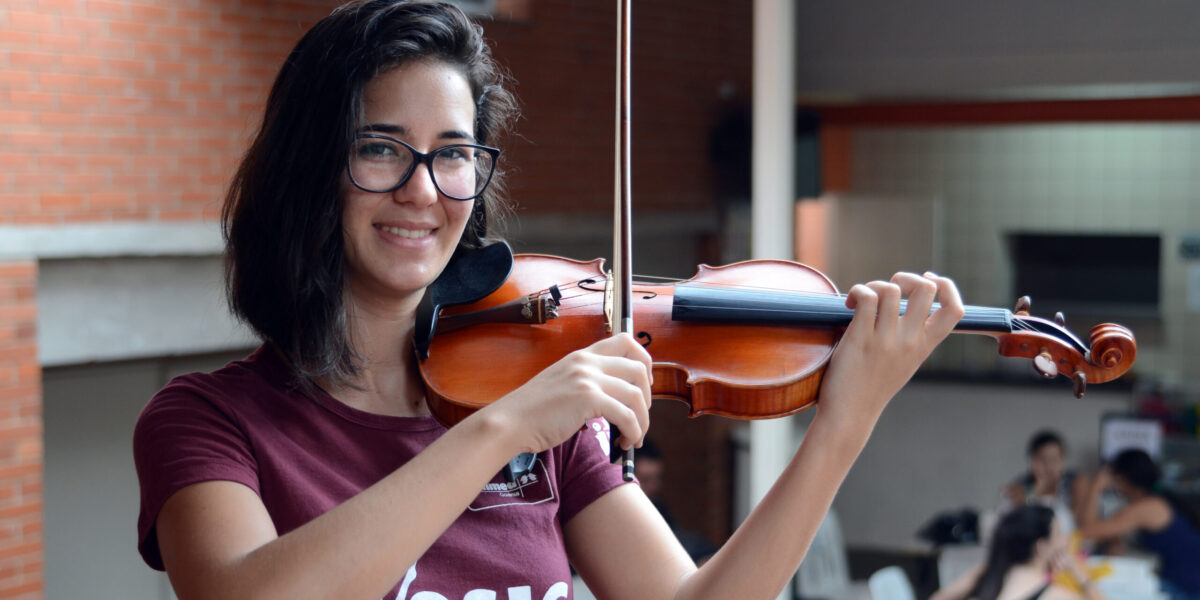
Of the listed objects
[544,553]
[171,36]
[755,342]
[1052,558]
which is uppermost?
[171,36]

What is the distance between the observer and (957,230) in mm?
5852

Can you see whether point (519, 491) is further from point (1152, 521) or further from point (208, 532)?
point (1152, 521)

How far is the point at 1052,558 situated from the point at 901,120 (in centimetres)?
171

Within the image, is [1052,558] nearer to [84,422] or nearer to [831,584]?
[831,584]

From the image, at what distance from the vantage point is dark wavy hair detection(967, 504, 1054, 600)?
3927mm

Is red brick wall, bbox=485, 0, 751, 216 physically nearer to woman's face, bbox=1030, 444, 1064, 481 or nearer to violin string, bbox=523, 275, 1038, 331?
woman's face, bbox=1030, 444, 1064, 481

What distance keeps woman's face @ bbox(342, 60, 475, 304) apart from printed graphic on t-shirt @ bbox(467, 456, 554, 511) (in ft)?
0.78

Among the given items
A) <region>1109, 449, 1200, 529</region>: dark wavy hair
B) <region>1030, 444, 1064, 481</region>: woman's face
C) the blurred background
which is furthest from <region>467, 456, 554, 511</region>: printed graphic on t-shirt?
<region>1030, 444, 1064, 481</region>: woman's face

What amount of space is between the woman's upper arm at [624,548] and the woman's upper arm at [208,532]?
16.2 inches

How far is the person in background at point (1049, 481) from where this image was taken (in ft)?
14.2

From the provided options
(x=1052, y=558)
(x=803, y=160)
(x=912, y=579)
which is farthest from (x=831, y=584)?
(x=803, y=160)

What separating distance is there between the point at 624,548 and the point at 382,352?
356 mm

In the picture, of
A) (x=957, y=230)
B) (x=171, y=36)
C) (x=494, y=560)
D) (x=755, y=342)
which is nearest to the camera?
(x=494, y=560)

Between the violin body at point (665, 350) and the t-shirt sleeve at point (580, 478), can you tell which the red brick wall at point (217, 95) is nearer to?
the violin body at point (665, 350)
